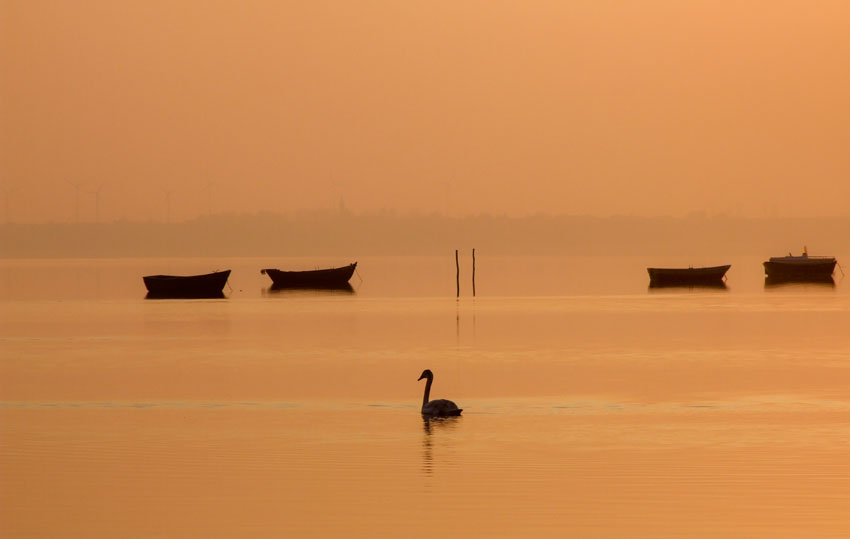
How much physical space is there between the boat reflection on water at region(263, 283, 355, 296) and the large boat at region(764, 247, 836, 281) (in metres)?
49.9

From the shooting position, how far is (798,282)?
169 meters

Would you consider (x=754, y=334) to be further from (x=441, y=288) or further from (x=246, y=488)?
(x=441, y=288)

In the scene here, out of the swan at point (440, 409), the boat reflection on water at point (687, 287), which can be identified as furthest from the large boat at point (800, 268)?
the swan at point (440, 409)

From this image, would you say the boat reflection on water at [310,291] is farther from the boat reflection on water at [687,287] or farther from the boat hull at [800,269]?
the boat hull at [800,269]

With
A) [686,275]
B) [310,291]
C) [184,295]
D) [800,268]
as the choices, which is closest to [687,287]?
[686,275]

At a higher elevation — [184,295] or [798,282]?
[184,295]

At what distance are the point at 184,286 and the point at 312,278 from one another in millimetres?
25543

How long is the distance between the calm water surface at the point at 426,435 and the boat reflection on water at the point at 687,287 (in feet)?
253

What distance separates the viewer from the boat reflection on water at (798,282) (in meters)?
157

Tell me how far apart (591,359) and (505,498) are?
31764 mm

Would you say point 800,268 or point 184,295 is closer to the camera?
point 184,295

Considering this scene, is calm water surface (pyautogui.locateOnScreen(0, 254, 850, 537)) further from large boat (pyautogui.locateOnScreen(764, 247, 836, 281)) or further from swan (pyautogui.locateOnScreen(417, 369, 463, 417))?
large boat (pyautogui.locateOnScreen(764, 247, 836, 281))

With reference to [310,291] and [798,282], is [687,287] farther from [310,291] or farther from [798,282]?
[310,291]

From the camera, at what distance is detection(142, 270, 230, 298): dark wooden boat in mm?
124625
